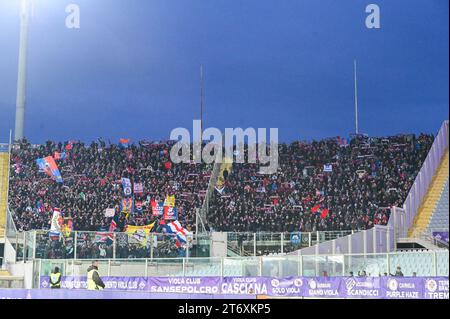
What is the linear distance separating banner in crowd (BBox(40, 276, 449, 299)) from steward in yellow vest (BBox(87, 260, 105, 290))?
0.44m

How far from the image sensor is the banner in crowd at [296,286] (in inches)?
502

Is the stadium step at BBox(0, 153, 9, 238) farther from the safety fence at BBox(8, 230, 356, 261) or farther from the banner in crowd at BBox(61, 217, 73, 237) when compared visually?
the safety fence at BBox(8, 230, 356, 261)

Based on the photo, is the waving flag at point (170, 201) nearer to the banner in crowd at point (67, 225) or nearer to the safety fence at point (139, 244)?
the banner in crowd at point (67, 225)

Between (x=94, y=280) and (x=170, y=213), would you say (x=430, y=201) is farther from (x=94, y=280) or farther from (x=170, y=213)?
(x=94, y=280)

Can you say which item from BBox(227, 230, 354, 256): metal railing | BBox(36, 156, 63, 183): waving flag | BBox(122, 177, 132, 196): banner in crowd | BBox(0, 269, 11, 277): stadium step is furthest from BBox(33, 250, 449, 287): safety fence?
BBox(36, 156, 63, 183): waving flag

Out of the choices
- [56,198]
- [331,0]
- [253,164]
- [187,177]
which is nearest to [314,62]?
[331,0]

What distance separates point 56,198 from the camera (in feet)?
94.4

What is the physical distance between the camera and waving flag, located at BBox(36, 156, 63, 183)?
30.4 metres

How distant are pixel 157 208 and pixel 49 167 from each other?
566 cm

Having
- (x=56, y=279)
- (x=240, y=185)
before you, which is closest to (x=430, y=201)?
(x=240, y=185)

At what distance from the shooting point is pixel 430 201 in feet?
81.2

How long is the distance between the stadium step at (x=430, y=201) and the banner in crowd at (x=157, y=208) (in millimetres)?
9451

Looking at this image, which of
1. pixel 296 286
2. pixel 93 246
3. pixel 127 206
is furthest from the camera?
pixel 127 206
